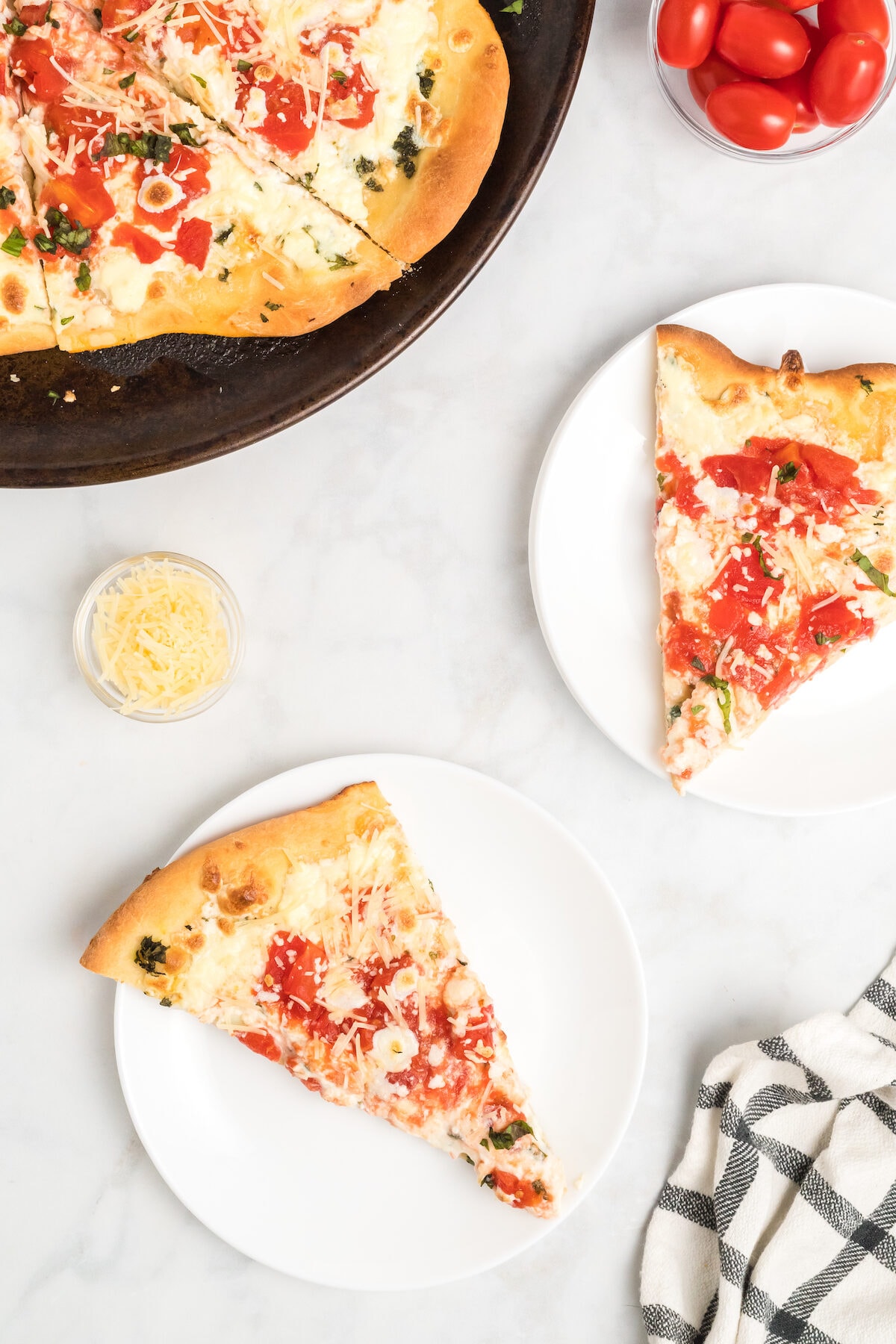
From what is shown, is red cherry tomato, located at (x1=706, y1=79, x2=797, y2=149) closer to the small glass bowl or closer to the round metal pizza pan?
the round metal pizza pan

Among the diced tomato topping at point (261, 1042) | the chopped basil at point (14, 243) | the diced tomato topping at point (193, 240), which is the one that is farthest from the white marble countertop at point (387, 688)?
the chopped basil at point (14, 243)

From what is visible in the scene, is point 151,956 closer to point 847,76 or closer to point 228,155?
point 228,155

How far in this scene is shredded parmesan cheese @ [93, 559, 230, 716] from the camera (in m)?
3.02

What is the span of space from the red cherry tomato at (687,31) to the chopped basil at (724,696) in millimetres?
1806

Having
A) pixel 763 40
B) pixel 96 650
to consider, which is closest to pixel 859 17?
pixel 763 40

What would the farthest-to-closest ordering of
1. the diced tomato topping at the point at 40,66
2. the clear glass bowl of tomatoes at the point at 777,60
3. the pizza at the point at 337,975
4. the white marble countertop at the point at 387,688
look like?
the white marble countertop at the point at 387,688 < the pizza at the point at 337,975 < the clear glass bowl of tomatoes at the point at 777,60 < the diced tomato topping at the point at 40,66

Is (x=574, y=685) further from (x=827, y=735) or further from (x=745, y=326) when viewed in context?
(x=745, y=326)

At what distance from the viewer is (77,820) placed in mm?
3301

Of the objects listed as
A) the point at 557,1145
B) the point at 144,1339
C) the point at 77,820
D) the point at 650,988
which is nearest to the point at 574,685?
the point at 650,988

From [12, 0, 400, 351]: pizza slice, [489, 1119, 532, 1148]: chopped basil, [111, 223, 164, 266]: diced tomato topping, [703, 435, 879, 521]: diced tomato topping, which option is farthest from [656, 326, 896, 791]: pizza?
[111, 223, 164, 266]: diced tomato topping

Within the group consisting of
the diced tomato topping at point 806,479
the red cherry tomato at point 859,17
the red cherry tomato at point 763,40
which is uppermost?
the red cherry tomato at point 859,17

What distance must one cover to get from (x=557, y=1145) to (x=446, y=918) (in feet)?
2.65

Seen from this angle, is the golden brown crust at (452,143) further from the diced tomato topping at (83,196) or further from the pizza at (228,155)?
the diced tomato topping at (83,196)

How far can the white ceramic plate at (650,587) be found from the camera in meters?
3.12
